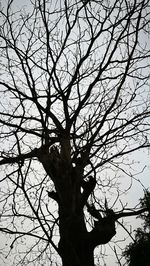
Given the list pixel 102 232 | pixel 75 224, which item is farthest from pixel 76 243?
→ pixel 102 232

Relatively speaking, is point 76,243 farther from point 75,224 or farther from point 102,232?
point 102,232

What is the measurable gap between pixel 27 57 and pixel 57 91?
0.83 metres

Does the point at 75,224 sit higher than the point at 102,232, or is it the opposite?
the point at 75,224

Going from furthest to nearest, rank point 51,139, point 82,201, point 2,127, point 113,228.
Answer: point 2,127
point 51,139
point 82,201
point 113,228

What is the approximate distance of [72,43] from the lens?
15.2ft

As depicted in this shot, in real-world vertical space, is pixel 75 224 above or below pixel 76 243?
above

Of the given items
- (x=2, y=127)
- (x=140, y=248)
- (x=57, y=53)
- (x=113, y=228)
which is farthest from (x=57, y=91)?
(x=140, y=248)

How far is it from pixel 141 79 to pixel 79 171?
2.68 m

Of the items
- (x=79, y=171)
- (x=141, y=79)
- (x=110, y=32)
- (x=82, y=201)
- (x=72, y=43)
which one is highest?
(x=72, y=43)

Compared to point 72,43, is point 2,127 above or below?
below

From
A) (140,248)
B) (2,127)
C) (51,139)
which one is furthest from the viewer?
(140,248)

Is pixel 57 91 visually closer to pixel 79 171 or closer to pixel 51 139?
pixel 51 139

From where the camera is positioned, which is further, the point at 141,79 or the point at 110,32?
the point at 141,79

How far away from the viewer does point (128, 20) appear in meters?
4.04
